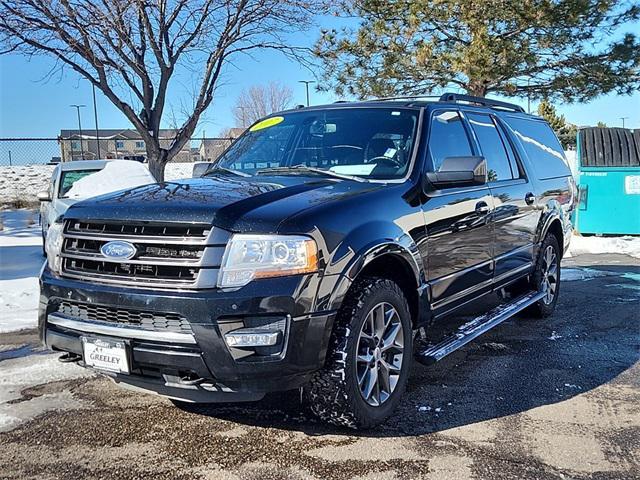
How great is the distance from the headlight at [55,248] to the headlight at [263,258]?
1.16 m

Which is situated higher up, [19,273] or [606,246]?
[19,273]

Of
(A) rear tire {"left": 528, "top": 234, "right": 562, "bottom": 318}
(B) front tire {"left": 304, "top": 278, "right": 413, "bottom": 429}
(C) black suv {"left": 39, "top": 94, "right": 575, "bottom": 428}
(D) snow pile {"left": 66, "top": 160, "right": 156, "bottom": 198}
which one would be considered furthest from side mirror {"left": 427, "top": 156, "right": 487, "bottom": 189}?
(D) snow pile {"left": 66, "top": 160, "right": 156, "bottom": 198}

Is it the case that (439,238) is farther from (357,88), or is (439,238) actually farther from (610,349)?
(357,88)

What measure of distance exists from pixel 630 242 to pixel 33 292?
33.3ft

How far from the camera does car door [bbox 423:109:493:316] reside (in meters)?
3.98

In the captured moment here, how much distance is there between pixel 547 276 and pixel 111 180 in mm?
6586

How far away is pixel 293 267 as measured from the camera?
Answer: 115 inches

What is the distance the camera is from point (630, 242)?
1134cm

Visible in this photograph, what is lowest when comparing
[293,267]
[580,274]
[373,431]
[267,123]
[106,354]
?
[580,274]

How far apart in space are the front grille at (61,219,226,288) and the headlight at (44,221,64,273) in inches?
7.1

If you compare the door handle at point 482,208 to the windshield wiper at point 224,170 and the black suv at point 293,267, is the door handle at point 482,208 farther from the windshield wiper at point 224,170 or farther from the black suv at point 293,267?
the windshield wiper at point 224,170

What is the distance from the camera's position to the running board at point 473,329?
380 cm

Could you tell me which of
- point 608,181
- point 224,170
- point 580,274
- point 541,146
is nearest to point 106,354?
point 224,170

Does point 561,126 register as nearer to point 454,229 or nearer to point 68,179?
point 68,179
